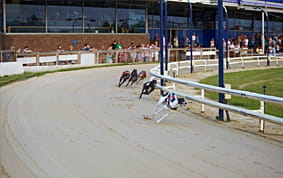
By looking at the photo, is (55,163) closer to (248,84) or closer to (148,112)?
(148,112)

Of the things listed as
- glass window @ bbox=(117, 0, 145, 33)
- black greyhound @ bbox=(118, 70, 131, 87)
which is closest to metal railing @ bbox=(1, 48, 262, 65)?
glass window @ bbox=(117, 0, 145, 33)

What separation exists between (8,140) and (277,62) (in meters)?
26.8

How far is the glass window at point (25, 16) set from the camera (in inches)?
1184

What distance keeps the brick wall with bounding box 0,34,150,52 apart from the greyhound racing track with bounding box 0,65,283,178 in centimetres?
1905

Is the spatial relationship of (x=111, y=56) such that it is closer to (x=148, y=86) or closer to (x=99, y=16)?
(x=99, y=16)

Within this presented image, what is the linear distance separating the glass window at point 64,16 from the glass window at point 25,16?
60 centimetres

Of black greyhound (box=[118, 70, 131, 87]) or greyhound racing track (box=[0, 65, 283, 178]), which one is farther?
black greyhound (box=[118, 70, 131, 87])

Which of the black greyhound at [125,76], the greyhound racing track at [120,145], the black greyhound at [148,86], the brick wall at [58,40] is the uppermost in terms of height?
the brick wall at [58,40]

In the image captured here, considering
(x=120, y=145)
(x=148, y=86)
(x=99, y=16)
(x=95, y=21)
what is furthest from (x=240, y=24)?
(x=120, y=145)

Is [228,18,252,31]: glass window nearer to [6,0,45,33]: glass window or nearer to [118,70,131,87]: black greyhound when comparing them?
[6,0,45,33]: glass window

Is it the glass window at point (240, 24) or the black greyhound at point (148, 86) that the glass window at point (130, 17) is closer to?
the glass window at point (240, 24)

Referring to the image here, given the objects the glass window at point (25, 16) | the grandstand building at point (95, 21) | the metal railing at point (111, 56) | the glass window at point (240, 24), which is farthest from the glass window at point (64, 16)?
the glass window at point (240, 24)

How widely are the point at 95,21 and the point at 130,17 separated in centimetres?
364

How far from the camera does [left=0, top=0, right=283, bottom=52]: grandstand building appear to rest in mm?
30359
